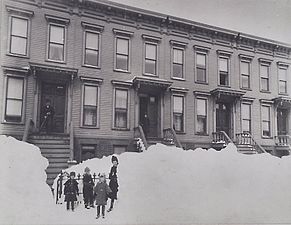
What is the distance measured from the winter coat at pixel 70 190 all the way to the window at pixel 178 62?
3423 millimetres

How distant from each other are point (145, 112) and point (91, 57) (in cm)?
176

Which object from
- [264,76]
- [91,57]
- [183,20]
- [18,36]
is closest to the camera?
[18,36]

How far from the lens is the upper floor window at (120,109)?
6.69 meters

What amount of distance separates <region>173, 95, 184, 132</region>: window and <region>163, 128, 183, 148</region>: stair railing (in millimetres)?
129

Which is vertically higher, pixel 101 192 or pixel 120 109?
pixel 120 109

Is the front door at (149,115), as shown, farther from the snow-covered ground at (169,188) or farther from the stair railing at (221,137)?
Result: the stair railing at (221,137)

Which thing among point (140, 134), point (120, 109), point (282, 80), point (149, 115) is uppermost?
point (282, 80)

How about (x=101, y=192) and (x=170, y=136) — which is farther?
(x=170, y=136)

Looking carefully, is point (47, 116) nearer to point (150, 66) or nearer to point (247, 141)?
point (150, 66)

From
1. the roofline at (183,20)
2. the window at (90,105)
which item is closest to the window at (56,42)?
the window at (90,105)

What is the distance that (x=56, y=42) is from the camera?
646 cm

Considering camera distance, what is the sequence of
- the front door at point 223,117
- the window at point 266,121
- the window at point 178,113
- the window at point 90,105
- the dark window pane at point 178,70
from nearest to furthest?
the window at point 90,105
the window at point 178,113
the dark window pane at point 178,70
the front door at point 223,117
the window at point 266,121

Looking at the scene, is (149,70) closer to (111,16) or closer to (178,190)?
(111,16)

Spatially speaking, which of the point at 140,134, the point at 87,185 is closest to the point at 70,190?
the point at 87,185
